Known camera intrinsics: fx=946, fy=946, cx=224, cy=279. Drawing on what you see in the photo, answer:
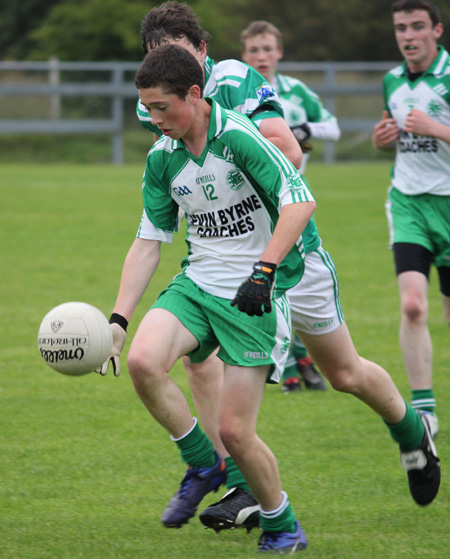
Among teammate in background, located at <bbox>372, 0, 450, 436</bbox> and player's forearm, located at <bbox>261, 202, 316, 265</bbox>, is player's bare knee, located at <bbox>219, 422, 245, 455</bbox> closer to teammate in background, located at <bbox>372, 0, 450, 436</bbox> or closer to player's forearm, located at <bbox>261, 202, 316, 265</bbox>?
player's forearm, located at <bbox>261, 202, 316, 265</bbox>

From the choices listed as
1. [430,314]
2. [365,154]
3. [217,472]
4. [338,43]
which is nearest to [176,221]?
[217,472]

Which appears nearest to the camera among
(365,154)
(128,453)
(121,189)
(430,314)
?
(128,453)

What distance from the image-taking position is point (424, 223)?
579cm

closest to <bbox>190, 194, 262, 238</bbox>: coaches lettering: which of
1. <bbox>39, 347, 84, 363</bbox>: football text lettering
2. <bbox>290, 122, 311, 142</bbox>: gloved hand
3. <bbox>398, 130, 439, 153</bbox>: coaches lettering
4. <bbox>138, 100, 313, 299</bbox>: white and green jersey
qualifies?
<bbox>138, 100, 313, 299</bbox>: white and green jersey

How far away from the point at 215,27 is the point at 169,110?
32532 mm

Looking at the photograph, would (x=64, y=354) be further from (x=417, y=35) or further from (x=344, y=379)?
(x=417, y=35)

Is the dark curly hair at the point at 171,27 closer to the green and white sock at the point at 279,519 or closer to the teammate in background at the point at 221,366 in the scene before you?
the teammate in background at the point at 221,366

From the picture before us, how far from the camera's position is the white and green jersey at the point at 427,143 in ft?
19.4

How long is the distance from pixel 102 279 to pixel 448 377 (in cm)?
471

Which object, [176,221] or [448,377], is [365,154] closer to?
[448,377]

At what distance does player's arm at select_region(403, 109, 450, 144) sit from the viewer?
5680 mm

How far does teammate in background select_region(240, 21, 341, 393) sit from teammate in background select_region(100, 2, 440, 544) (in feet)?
7.36

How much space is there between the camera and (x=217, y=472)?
4121 millimetres

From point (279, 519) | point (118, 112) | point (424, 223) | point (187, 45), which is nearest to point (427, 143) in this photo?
point (424, 223)
